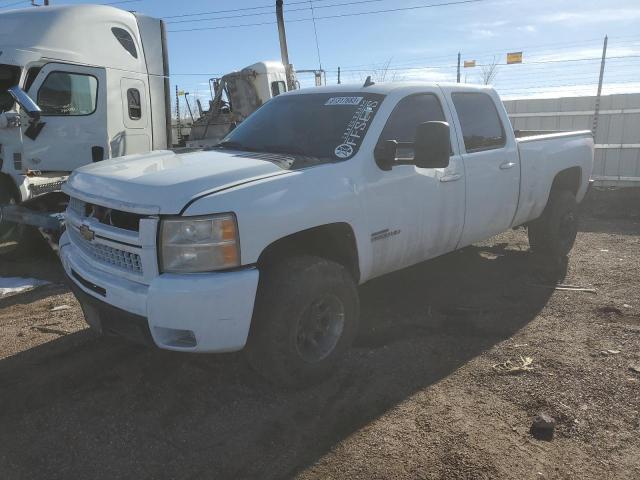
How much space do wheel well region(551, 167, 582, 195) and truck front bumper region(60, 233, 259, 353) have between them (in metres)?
4.43

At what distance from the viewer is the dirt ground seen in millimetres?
2740

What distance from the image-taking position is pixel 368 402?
3.28m

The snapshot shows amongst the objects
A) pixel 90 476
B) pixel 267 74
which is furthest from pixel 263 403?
pixel 267 74

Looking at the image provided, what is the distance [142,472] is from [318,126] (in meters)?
2.58

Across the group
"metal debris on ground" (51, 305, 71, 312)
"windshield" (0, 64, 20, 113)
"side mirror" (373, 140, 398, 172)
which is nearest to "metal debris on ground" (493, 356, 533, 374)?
"side mirror" (373, 140, 398, 172)

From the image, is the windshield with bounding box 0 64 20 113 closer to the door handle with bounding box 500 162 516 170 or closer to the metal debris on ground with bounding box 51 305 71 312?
the metal debris on ground with bounding box 51 305 71 312

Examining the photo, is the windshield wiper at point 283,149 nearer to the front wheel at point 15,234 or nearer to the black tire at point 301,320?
the black tire at point 301,320

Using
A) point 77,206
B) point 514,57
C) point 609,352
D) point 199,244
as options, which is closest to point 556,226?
point 609,352

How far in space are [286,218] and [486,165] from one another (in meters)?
2.35

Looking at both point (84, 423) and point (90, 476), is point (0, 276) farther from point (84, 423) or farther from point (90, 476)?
point (90, 476)

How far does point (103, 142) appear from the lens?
26.1 feet

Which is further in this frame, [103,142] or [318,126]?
[103,142]

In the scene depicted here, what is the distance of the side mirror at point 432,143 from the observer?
3535 millimetres

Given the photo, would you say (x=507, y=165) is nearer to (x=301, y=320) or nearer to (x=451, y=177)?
(x=451, y=177)
